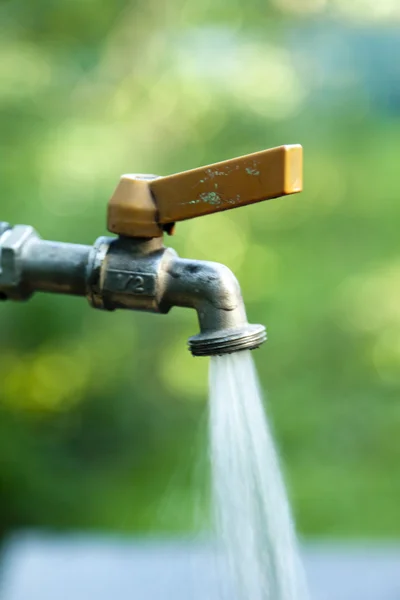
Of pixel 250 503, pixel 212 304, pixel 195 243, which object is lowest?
pixel 250 503

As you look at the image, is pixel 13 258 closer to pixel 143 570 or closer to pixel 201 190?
pixel 201 190

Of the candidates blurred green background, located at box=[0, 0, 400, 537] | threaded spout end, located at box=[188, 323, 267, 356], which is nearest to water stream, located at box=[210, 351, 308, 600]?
threaded spout end, located at box=[188, 323, 267, 356]

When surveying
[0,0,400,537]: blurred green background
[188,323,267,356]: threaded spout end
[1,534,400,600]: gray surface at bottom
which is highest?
[0,0,400,537]: blurred green background

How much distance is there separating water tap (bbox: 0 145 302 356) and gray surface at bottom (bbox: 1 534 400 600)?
0.41 m

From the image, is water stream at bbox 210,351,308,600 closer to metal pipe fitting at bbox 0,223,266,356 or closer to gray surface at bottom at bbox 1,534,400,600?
metal pipe fitting at bbox 0,223,266,356

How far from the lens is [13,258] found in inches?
24.0

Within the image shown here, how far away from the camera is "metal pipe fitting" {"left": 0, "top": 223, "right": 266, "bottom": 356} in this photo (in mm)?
569

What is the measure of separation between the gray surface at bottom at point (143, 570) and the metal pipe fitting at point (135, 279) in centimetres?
40

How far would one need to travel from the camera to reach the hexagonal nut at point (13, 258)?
61 cm

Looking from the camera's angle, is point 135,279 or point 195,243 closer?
point 135,279

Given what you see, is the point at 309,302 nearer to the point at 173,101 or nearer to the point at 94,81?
the point at 173,101

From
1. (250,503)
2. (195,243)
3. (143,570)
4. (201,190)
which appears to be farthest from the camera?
(195,243)

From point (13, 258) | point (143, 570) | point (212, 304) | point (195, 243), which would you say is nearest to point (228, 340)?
point (212, 304)

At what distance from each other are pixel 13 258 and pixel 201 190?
Result: 6.5 inches
